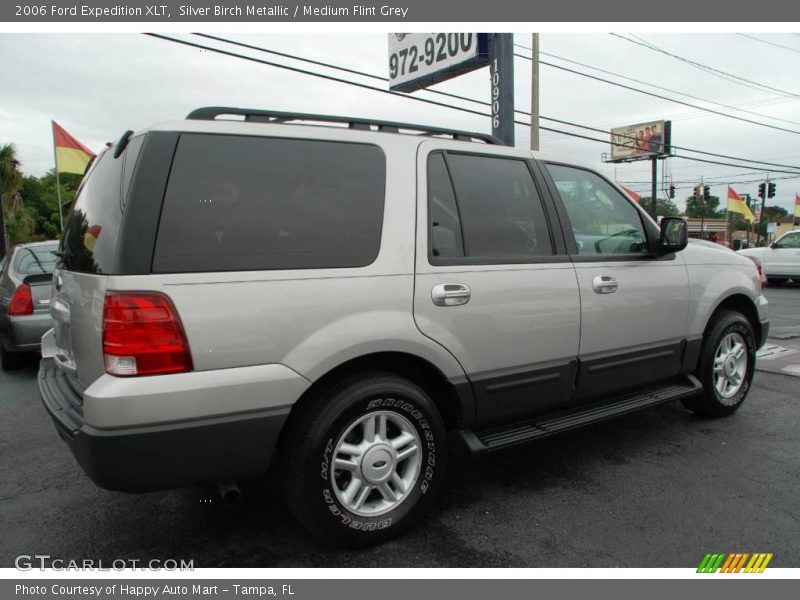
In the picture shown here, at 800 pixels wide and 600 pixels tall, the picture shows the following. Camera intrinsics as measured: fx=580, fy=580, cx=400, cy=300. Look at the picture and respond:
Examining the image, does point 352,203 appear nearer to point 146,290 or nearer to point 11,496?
point 146,290

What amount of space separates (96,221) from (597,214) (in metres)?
2.84

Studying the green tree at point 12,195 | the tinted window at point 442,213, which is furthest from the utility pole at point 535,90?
the green tree at point 12,195

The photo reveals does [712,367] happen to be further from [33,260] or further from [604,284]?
[33,260]

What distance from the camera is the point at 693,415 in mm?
4508

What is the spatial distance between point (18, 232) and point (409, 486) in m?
27.2

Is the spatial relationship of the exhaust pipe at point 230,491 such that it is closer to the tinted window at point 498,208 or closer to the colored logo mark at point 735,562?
the tinted window at point 498,208

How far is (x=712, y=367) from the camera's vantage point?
4.20 m

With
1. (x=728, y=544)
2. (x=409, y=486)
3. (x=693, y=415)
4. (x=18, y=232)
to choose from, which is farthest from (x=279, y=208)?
(x=18, y=232)

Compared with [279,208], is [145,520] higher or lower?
lower

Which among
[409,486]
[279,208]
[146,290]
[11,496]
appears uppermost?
[279,208]

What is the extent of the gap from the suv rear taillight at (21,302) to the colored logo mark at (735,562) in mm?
6183

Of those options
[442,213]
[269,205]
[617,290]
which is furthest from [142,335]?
[617,290]

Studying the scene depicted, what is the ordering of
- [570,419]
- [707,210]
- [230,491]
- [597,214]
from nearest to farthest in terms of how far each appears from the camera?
[230,491] < [570,419] < [597,214] < [707,210]

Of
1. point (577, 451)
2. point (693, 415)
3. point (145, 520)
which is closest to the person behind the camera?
point (145, 520)
